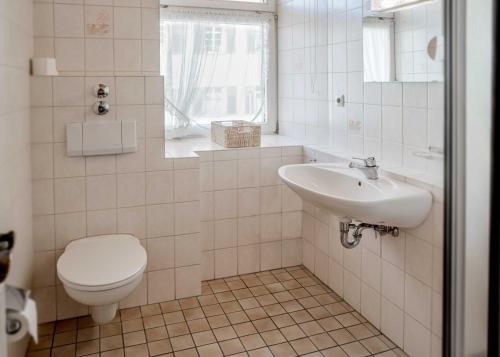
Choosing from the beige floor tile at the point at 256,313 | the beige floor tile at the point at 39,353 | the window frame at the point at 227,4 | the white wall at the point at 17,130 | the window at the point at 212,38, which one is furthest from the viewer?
the window at the point at 212,38

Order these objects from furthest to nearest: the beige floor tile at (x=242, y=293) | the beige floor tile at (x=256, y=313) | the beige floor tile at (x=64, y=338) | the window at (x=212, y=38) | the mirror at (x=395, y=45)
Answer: the window at (x=212, y=38) < the beige floor tile at (x=242, y=293) < the beige floor tile at (x=256, y=313) < the beige floor tile at (x=64, y=338) < the mirror at (x=395, y=45)

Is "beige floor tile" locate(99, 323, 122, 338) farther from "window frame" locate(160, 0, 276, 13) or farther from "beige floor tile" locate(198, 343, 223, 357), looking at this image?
"window frame" locate(160, 0, 276, 13)

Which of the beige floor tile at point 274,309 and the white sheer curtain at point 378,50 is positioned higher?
the white sheer curtain at point 378,50

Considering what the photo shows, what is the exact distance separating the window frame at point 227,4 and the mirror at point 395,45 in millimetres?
1181

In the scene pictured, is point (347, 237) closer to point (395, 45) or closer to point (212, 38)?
point (395, 45)

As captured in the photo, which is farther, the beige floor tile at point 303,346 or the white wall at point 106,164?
the white wall at point 106,164

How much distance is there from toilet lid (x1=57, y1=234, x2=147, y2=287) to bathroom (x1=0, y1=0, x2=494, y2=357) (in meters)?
0.01

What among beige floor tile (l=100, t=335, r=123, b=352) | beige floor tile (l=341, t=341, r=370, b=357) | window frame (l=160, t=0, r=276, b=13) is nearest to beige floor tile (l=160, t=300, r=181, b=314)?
beige floor tile (l=100, t=335, r=123, b=352)

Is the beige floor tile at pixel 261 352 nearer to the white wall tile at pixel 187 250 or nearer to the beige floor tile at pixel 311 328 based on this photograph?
the beige floor tile at pixel 311 328

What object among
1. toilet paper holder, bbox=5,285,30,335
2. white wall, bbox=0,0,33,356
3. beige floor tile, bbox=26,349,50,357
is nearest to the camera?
toilet paper holder, bbox=5,285,30,335

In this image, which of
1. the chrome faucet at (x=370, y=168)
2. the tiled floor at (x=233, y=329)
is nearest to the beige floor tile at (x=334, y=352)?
the tiled floor at (x=233, y=329)

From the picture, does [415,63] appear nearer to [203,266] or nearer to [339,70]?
[339,70]

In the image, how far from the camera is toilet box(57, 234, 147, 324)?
1949 millimetres

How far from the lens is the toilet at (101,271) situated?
195cm
